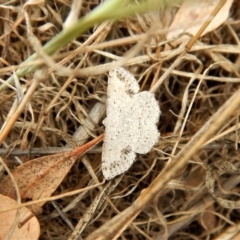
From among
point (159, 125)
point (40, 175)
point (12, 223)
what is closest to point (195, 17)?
point (159, 125)

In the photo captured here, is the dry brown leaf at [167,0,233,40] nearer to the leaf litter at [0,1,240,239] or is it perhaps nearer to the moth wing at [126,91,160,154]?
the leaf litter at [0,1,240,239]

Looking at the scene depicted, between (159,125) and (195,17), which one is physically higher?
(195,17)

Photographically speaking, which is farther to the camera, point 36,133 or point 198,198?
point 198,198

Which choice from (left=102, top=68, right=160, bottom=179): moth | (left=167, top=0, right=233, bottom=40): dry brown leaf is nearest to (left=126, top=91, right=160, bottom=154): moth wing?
(left=102, top=68, right=160, bottom=179): moth

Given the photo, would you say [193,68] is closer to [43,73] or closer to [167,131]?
[167,131]

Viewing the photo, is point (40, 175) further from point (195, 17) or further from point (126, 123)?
point (195, 17)

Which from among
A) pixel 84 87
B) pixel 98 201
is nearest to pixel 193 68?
pixel 84 87
